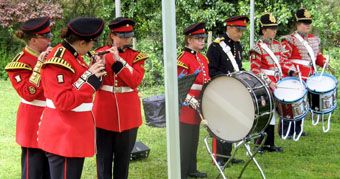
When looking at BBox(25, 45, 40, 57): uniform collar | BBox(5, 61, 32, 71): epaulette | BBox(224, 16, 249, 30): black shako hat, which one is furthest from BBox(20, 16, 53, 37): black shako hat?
BBox(224, 16, 249, 30): black shako hat

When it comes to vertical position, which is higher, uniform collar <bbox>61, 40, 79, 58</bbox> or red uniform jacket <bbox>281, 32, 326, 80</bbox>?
uniform collar <bbox>61, 40, 79, 58</bbox>

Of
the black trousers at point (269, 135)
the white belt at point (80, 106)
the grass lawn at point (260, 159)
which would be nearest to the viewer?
the white belt at point (80, 106)

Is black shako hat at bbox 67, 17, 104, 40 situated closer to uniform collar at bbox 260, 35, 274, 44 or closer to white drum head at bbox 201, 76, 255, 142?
white drum head at bbox 201, 76, 255, 142

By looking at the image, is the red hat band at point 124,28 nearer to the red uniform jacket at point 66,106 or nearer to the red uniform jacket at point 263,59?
the red uniform jacket at point 66,106

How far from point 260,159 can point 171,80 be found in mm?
2896

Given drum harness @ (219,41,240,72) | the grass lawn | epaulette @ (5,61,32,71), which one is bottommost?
the grass lawn

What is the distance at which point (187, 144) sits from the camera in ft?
13.3

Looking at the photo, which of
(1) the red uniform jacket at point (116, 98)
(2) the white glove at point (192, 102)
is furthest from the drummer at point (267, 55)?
(1) the red uniform jacket at point (116, 98)

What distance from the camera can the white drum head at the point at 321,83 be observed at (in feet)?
15.5

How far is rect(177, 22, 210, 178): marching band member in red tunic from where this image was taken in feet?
12.4

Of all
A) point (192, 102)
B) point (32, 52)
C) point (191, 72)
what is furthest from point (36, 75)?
point (191, 72)

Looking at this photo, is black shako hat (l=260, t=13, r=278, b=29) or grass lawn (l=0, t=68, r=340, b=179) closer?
grass lawn (l=0, t=68, r=340, b=179)

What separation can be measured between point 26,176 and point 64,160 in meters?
0.66

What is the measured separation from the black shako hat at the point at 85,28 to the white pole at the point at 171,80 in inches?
17.6
